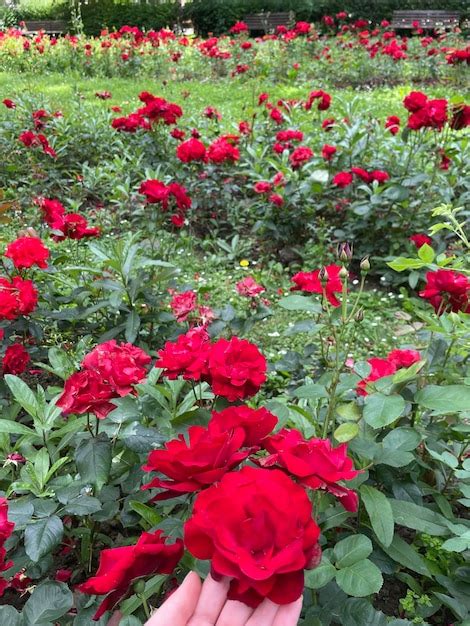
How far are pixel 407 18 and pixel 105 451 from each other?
56.0 feet

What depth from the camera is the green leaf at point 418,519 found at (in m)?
1.27

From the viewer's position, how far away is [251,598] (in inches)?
27.8

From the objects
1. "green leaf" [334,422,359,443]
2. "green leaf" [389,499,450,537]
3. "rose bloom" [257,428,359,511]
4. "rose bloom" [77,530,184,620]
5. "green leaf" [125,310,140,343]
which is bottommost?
"green leaf" [389,499,450,537]

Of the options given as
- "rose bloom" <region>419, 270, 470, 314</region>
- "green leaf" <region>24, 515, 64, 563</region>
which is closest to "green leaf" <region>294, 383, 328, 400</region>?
"rose bloom" <region>419, 270, 470, 314</region>

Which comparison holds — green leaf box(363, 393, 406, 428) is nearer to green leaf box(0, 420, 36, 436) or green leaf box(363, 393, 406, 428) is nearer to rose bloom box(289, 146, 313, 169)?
green leaf box(0, 420, 36, 436)

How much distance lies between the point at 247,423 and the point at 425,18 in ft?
56.1

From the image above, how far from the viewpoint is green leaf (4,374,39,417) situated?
58.2 inches

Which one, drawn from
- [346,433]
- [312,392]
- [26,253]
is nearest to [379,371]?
[312,392]

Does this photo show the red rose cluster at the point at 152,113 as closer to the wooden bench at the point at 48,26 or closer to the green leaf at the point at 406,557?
the green leaf at the point at 406,557

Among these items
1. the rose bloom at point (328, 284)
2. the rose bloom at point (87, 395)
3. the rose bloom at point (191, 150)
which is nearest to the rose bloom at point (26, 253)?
the rose bloom at point (328, 284)

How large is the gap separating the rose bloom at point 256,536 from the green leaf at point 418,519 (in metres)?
0.62

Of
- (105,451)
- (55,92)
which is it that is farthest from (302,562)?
(55,92)

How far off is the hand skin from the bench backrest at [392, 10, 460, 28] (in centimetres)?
1639

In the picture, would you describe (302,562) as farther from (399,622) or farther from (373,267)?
(373,267)
